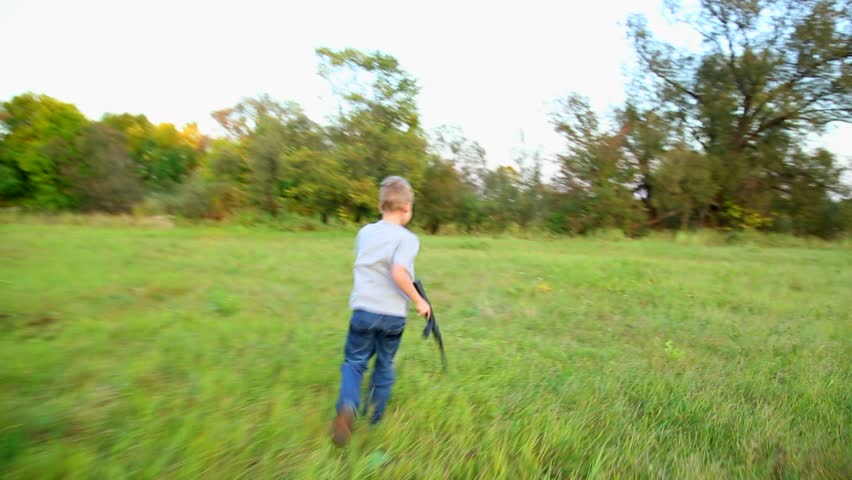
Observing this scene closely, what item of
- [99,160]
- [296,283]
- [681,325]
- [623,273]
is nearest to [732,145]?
[623,273]

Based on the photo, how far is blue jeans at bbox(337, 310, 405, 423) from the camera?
2.80 metres

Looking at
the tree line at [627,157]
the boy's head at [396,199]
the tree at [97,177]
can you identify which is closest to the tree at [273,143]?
the tree line at [627,157]

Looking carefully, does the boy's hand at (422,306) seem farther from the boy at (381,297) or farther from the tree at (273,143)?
the tree at (273,143)

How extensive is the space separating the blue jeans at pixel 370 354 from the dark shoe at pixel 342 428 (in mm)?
112

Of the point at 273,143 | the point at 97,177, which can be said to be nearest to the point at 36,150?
the point at 97,177

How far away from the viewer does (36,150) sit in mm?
29469

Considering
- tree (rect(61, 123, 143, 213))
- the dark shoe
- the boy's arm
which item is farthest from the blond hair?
tree (rect(61, 123, 143, 213))

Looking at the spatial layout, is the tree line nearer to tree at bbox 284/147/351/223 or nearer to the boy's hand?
tree at bbox 284/147/351/223

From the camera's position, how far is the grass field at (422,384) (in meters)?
2.41

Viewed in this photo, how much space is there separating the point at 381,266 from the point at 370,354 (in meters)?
0.57

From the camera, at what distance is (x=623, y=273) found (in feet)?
30.6

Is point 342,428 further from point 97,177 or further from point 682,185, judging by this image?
point 97,177

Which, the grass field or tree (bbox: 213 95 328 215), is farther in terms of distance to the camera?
tree (bbox: 213 95 328 215)

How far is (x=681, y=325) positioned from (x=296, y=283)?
552 centimetres
